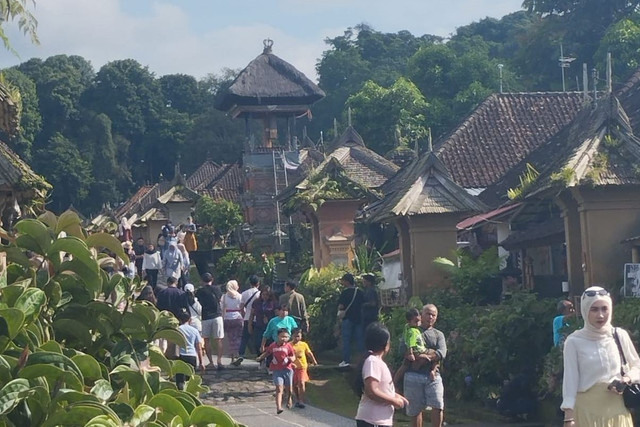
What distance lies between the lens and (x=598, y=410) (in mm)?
8414

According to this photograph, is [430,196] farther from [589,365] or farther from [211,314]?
[589,365]

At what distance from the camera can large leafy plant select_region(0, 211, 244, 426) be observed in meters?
6.68

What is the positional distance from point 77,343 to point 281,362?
8583 mm

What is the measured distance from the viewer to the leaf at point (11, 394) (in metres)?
6.38

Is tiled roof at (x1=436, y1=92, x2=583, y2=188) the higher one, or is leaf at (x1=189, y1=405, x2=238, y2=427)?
tiled roof at (x1=436, y1=92, x2=583, y2=188)

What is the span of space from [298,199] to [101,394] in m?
17.4

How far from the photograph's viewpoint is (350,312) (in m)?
19.2

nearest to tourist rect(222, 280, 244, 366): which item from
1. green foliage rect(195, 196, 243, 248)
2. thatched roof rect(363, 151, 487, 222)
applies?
thatched roof rect(363, 151, 487, 222)

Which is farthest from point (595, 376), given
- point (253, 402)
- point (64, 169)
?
point (64, 169)

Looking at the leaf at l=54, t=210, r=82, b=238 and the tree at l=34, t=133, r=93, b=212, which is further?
the tree at l=34, t=133, r=93, b=212

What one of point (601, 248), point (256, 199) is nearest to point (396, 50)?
point (256, 199)

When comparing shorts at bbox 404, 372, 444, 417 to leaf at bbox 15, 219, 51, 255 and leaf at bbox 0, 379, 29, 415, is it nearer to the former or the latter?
leaf at bbox 15, 219, 51, 255

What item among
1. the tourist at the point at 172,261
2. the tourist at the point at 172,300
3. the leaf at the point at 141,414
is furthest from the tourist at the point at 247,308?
the leaf at the point at 141,414

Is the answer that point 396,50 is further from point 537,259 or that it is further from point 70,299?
point 70,299
